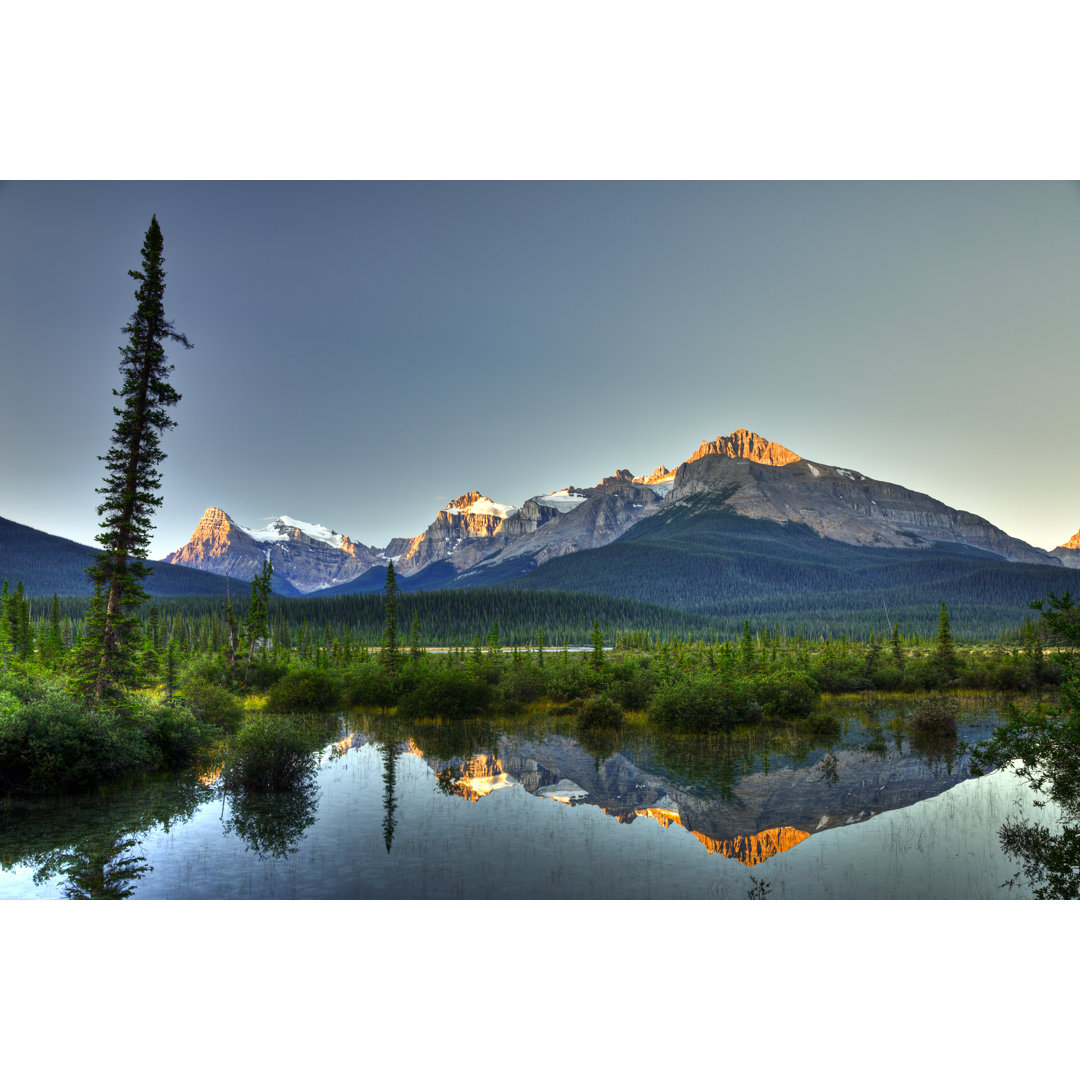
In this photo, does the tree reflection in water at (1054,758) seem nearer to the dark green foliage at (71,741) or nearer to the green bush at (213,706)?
the dark green foliage at (71,741)

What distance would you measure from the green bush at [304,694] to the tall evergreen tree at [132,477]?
21.7 m

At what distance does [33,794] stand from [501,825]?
1356cm

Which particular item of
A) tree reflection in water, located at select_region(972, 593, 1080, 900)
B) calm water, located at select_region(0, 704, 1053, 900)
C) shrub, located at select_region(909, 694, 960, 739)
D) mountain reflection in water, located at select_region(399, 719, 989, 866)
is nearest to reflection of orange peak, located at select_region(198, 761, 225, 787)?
calm water, located at select_region(0, 704, 1053, 900)

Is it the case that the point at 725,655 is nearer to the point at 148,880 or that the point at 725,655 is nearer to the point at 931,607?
the point at 148,880

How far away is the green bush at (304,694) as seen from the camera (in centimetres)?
4700

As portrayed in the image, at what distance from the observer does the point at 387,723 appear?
41344 millimetres

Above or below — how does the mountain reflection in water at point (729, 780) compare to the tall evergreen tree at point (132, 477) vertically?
below

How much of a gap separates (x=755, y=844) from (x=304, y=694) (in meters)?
35.4

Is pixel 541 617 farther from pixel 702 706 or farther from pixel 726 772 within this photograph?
pixel 726 772

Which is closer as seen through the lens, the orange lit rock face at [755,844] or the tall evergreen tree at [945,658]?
the orange lit rock face at [755,844]

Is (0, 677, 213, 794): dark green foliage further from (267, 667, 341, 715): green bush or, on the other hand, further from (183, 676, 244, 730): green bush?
(267, 667, 341, 715): green bush

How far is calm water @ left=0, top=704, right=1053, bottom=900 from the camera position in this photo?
51.7ft

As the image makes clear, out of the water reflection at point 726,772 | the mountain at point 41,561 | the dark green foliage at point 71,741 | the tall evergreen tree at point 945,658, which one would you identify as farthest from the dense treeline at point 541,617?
the dark green foliage at point 71,741

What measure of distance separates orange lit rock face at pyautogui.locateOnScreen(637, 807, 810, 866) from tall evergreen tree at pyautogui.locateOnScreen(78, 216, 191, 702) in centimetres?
1920
